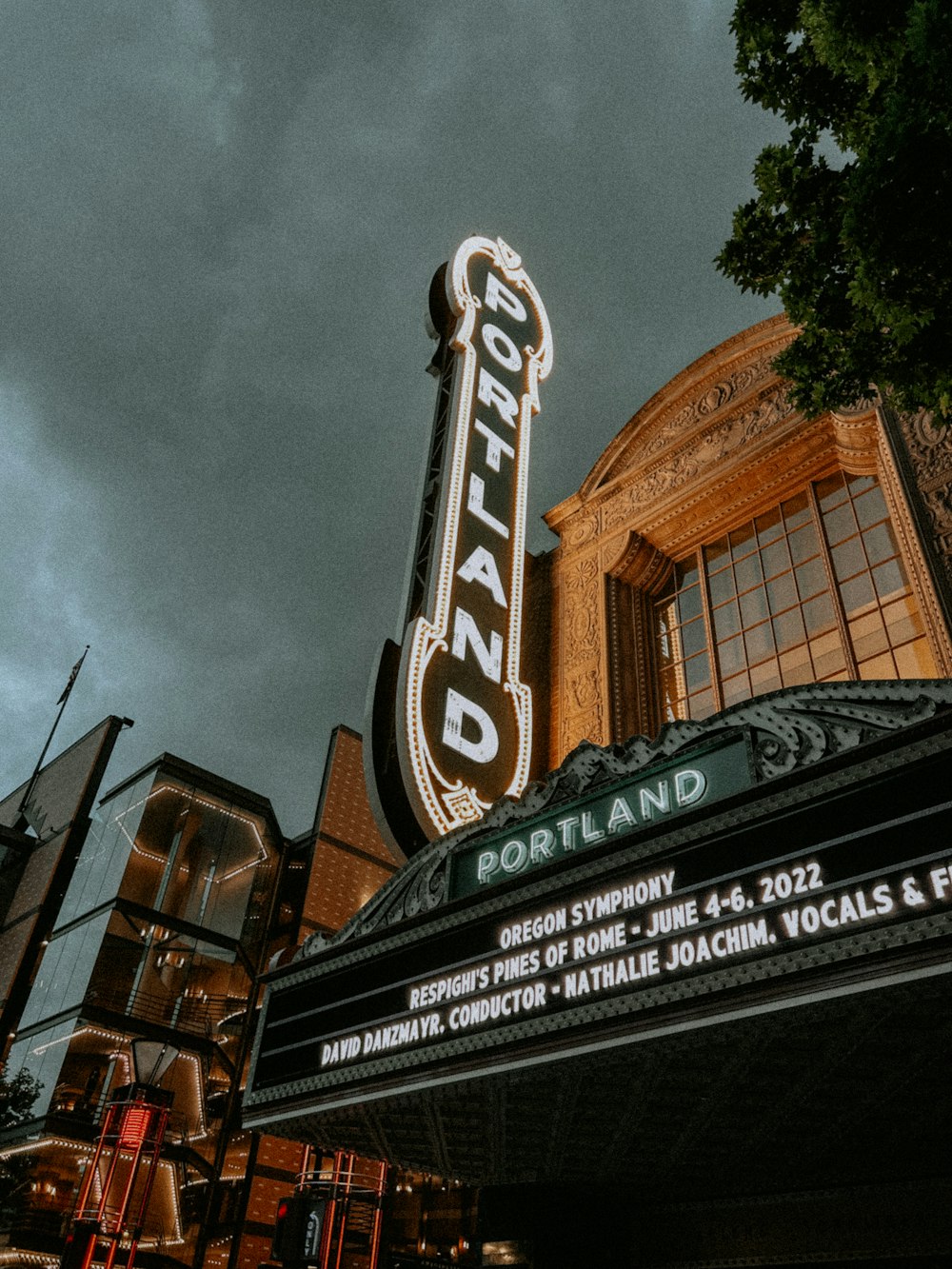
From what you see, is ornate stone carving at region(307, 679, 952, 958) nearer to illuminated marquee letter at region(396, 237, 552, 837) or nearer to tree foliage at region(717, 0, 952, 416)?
illuminated marquee letter at region(396, 237, 552, 837)

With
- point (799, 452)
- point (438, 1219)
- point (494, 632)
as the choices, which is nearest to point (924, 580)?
point (799, 452)

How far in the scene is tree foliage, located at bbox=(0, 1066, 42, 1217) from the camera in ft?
57.4

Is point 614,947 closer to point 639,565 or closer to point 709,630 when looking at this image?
point 709,630

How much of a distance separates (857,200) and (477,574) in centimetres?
676

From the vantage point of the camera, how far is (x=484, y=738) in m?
10.1

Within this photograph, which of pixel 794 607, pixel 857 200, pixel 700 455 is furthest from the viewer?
pixel 700 455

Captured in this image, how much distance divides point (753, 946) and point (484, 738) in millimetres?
5885

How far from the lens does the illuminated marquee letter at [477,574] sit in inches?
373

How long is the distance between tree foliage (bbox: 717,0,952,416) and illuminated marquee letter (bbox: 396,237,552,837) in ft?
14.1

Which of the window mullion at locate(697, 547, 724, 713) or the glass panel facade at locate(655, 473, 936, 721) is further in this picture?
the window mullion at locate(697, 547, 724, 713)

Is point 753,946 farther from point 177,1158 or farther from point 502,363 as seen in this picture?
point 177,1158

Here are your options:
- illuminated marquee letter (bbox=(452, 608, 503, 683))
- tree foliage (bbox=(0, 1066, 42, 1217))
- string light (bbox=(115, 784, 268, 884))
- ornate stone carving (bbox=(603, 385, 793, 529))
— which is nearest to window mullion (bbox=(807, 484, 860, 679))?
ornate stone carving (bbox=(603, 385, 793, 529))

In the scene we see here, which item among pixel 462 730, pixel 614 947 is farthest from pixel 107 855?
pixel 614 947

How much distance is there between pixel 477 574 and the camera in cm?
1160
